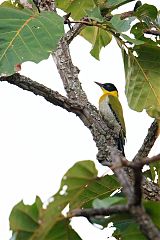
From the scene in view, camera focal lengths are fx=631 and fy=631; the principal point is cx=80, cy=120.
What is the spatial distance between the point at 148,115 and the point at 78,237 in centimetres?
73

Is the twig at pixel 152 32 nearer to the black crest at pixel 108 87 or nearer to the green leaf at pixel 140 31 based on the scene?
the green leaf at pixel 140 31

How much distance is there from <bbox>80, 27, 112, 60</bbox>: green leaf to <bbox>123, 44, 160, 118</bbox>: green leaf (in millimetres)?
358

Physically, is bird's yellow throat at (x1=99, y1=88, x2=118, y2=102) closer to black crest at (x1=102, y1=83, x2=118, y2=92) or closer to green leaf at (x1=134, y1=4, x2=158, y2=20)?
black crest at (x1=102, y1=83, x2=118, y2=92)

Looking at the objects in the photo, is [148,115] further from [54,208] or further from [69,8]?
[54,208]

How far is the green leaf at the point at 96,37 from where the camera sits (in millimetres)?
2439

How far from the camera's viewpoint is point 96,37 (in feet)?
8.09

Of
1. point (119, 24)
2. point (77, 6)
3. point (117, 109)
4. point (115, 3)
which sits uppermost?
point (77, 6)

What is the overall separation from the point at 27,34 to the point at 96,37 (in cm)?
67

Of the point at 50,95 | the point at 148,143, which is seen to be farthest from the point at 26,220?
the point at 148,143

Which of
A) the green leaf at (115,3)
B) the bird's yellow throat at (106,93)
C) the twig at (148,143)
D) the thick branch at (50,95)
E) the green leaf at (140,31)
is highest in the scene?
the bird's yellow throat at (106,93)

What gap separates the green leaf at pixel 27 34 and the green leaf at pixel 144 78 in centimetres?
34

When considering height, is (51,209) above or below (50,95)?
below

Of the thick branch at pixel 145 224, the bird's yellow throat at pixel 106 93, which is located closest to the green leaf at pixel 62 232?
the thick branch at pixel 145 224

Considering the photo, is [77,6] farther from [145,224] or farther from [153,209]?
[145,224]
